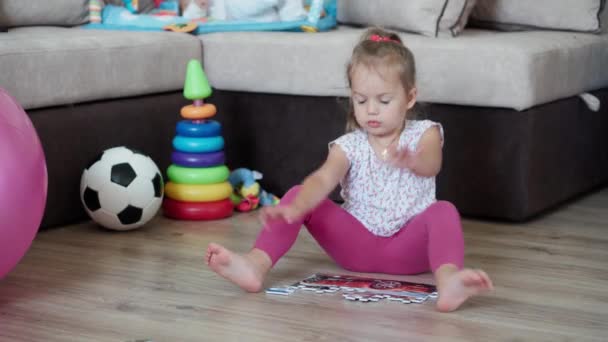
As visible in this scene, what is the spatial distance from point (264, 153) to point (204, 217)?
0.35 meters

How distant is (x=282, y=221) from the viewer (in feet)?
6.25

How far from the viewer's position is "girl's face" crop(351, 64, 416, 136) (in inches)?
73.4

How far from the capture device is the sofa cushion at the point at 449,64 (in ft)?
7.64

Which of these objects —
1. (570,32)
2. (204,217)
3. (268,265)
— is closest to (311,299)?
(268,265)

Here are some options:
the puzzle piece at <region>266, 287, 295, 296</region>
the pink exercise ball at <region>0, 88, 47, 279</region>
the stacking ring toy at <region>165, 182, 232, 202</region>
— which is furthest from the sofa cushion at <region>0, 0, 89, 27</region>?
the puzzle piece at <region>266, 287, 295, 296</region>

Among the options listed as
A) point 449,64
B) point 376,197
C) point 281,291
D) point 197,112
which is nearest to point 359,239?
point 376,197

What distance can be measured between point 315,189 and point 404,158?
198mm

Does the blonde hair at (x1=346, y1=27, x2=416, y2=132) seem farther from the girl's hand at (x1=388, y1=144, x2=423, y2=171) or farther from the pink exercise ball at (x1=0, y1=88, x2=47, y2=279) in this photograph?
the pink exercise ball at (x1=0, y1=88, x2=47, y2=279)

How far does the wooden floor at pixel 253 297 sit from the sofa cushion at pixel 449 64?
39 centimetres

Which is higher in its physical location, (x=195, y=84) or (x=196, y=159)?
(x=195, y=84)

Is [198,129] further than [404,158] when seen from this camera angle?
Yes

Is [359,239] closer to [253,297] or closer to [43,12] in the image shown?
[253,297]

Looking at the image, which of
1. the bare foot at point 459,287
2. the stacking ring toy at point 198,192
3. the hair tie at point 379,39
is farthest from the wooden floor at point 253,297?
the hair tie at point 379,39

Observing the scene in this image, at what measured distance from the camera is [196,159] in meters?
2.52
